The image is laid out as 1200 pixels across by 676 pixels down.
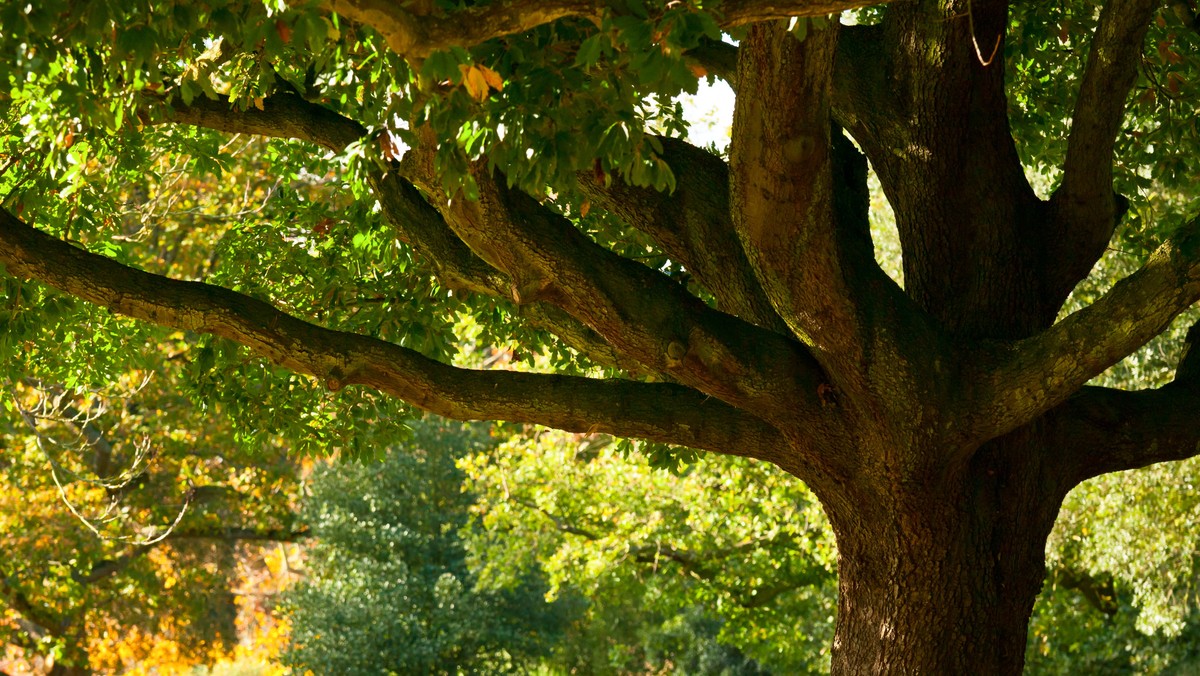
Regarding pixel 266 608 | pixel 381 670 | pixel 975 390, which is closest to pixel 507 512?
pixel 381 670

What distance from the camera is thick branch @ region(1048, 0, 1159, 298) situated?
549 centimetres

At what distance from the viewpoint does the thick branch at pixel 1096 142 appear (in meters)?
5.49

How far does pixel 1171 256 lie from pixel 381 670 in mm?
14869

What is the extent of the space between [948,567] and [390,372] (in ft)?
8.59

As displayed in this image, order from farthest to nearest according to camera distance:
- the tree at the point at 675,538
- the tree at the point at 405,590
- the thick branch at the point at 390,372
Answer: the tree at the point at 405,590, the tree at the point at 675,538, the thick branch at the point at 390,372

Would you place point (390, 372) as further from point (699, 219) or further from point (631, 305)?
point (699, 219)

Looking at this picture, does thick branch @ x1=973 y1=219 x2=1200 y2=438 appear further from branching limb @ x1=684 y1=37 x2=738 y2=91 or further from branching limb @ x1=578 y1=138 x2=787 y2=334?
branching limb @ x1=684 y1=37 x2=738 y2=91

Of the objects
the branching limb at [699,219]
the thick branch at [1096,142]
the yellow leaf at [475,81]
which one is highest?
the thick branch at [1096,142]

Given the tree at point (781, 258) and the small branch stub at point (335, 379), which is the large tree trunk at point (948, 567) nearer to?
the tree at point (781, 258)

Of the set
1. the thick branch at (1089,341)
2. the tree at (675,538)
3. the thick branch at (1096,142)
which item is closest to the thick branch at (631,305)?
the thick branch at (1089,341)

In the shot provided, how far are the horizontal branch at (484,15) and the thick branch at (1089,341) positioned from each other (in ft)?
6.46

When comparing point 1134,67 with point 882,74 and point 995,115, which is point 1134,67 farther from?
point 882,74

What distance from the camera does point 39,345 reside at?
7602 mm

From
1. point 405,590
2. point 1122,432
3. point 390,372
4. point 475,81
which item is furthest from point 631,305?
point 405,590
